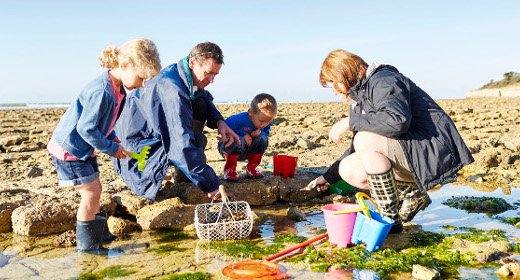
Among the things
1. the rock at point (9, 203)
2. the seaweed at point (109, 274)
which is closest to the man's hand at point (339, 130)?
the seaweed at point (109, 274)

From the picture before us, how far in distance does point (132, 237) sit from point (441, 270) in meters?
2.48

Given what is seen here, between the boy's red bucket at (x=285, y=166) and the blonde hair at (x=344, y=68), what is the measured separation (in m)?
1.81

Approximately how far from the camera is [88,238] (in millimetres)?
3826

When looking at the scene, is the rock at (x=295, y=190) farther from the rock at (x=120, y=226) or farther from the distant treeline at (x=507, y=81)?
the distant treeline at (x=507, y=81)

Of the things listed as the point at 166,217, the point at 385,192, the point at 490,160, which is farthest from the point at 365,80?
the point at 490,160

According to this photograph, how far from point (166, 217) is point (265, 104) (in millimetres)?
1660

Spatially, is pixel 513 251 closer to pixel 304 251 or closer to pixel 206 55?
pixel 304 251

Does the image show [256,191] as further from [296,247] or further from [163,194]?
[296,247]

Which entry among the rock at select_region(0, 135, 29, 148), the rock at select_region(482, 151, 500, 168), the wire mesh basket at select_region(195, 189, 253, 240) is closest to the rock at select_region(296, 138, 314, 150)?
the rock at select_region(482, 151, 500, 168)

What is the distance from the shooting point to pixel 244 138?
5.32 meters

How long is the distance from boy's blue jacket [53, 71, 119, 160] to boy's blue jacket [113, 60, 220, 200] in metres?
0.60

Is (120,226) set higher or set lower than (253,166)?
lower

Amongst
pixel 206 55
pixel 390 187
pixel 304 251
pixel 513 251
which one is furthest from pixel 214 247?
pixel 513 251

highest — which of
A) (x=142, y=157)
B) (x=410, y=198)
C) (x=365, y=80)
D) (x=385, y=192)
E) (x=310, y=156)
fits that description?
(x=365, y=80)
